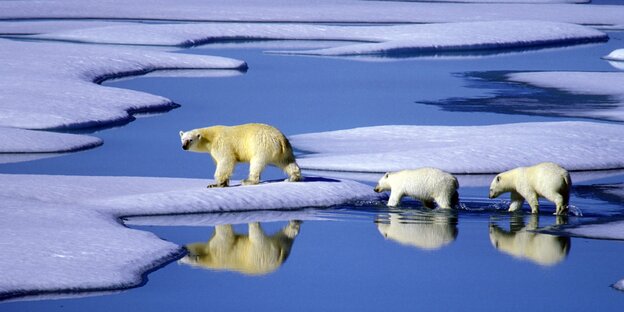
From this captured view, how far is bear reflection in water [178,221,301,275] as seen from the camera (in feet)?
21.6

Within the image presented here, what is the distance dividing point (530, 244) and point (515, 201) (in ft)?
3.60

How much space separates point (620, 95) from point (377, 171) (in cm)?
653

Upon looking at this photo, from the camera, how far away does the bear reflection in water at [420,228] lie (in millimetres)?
7198

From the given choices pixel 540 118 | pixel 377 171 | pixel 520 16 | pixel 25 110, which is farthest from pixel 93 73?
pixel 520 16

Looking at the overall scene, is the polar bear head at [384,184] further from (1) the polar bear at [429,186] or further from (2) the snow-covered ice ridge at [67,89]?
(2) the snow-covered ice ridge at [67,89]

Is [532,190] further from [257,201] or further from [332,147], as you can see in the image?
[332,147]

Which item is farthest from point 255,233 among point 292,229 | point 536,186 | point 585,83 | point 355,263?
point 585,83

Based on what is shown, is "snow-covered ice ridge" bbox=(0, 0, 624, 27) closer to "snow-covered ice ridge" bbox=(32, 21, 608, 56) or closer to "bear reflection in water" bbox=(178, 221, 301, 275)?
"snow-covered ice ridge" bbox=(32, 21, 608, 56)

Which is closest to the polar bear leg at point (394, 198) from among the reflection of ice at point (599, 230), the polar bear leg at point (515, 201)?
the polar bear leg at point (515, 201)

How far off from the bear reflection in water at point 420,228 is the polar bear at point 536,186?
43 centimetres

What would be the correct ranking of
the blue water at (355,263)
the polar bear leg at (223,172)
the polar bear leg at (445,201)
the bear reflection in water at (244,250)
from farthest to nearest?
the polar bear leg at (223,172), the polar bear leg at (445,201), the bear reflection in water at (244,250), the blue water at (355,263)

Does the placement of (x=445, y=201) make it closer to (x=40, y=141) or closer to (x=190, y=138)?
(x=190, y=138)

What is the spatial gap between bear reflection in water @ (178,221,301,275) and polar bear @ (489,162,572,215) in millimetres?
1476

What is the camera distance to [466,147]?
10164mm
